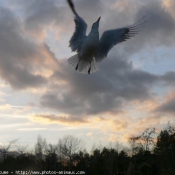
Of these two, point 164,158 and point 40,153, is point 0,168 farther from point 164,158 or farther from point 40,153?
point 40,153

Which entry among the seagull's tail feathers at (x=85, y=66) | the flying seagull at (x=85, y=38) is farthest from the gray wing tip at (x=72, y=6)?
the seagull's tail feathers at (x=85, y=66)

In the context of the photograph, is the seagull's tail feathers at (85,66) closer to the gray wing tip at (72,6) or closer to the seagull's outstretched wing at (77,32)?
the seagull's outstretched wing at (77,32)

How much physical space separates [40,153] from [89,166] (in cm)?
719

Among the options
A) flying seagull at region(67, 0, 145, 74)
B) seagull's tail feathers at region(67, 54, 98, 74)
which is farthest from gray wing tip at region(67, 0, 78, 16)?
seagull's tail feathers at region(67, 54, 98, 74)

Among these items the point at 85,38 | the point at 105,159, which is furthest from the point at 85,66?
the point at 105,159

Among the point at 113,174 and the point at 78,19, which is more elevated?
the point at 78,19

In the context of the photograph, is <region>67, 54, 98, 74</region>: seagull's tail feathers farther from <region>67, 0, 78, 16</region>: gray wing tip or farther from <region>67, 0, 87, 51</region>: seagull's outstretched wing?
<region>67, 0, 78, 16</region>: gray wing tip

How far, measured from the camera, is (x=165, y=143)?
27.1 metres

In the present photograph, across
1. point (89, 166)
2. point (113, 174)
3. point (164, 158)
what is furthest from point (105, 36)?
point (89, 166)

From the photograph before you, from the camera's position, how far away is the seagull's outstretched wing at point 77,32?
9852mm

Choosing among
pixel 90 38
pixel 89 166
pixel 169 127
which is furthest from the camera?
pixel 89 166

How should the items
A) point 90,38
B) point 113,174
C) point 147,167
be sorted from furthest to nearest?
point 113,174 → point 147,167 → point 90,38

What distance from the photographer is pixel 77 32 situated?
10.1 meters

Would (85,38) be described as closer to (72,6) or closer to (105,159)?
(72,6)
